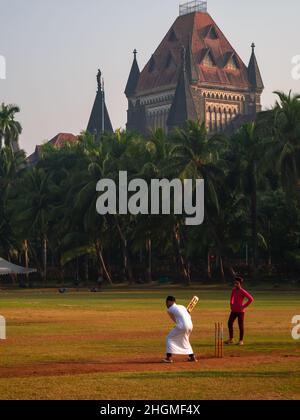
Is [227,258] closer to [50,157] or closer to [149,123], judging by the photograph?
[50,157]

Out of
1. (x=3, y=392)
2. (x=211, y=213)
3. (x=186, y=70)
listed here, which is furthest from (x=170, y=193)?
(x=186, y=70)

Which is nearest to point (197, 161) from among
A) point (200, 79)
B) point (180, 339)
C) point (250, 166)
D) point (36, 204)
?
point (250, 166)

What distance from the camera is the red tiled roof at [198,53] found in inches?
6983

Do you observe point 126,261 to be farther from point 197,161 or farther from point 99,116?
point 99,116

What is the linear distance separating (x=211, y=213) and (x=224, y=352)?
53543mm

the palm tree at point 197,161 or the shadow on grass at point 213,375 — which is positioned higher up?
the palm tree at point 197,161

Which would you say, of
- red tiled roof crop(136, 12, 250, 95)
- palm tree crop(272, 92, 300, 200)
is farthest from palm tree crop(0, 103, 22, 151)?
red tiled roof crop(136, 12, 250, 95)

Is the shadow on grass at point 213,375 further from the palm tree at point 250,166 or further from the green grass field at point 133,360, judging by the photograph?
the palm tree at point 250,166

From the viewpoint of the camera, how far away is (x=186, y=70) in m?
172

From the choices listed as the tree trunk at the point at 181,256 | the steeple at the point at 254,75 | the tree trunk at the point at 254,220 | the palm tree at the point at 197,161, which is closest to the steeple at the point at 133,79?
the steeple at the point at 254,75

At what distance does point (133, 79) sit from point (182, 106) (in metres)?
29.6

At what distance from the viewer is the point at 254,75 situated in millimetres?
184750

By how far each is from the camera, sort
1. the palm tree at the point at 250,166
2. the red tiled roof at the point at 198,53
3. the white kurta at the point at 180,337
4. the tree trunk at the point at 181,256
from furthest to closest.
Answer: the red tiled roof at the point at 198,53, the tree trunk at the point at 181,256, the palm tree at the point at 250,166, the white kurta at the point at 180,337

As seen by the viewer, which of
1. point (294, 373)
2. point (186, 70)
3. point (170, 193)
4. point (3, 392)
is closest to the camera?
point (3, 392)
